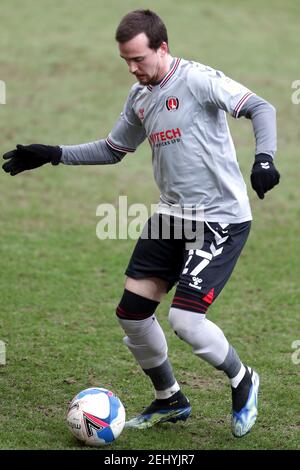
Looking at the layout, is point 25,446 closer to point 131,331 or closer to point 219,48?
point 131,331

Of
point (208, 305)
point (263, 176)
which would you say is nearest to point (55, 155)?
point (208, 305)

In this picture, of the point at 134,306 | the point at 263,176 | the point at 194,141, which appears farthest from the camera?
the point at 134,306

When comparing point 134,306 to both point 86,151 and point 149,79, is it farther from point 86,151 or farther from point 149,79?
point 149,79

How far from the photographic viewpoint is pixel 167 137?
537 cm

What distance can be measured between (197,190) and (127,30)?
Answer: 1017mm

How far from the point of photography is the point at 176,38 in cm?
2003

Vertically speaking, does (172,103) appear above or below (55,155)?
above

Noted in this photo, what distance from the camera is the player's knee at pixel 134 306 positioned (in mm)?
5512

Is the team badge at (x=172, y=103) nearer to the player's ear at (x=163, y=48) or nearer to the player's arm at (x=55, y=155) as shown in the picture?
the player's ear at (x=163, y=48)

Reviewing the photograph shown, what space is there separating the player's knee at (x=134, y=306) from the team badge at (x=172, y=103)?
114 centimetres

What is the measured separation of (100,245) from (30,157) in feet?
15.4

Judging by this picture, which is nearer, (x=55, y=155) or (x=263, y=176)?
(x=263, y=176)

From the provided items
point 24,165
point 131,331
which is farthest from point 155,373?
point 24,165

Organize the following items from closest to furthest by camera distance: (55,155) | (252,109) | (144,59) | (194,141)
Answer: (252,109) < (144,59) < (194,141) < (55,155)
